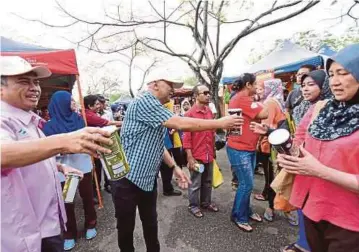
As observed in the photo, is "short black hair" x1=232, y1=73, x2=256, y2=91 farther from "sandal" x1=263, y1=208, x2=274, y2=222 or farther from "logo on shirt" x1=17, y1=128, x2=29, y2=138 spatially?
"logo on shirt" x1=17, y1=128, x2=29, y2=138

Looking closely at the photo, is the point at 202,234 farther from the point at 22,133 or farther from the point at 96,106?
the point at 96,106

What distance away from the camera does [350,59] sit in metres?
1.28

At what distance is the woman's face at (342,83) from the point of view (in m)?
1.30

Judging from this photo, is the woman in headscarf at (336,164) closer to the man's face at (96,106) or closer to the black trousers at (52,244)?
the black trousers at (52,244)

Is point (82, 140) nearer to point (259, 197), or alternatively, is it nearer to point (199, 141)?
point (199, 141)

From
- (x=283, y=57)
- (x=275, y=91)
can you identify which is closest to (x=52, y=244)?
(x=275, y=91)

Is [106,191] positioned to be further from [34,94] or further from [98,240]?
[34,94]

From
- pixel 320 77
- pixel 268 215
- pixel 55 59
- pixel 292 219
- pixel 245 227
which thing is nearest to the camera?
pixel 320 77

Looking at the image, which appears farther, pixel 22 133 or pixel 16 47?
pixel 16 47

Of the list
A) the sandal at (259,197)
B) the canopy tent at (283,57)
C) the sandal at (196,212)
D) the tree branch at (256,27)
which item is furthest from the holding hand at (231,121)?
the tree branch at (256,27)

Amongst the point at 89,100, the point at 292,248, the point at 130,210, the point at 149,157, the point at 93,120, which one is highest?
the point at 89,100

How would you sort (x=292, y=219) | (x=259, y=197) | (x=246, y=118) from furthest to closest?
(x=259, y=197)
(x=292, y=219)
(x=246, y=118)

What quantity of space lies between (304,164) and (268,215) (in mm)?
2426

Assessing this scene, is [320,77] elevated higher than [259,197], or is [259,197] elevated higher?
[320,77]
